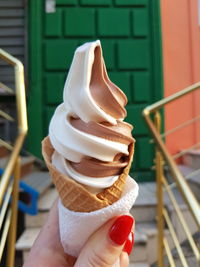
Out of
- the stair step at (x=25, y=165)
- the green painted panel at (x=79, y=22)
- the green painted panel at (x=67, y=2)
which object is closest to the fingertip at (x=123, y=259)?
the stair step at (x=25, y=165)

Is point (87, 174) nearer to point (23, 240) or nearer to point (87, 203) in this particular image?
point (87, 203)

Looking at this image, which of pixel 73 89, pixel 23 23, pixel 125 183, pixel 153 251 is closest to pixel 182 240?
pixel 153 251

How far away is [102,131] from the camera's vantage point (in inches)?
28.8

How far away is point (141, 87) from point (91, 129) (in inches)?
85.4

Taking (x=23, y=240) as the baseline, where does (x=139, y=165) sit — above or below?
above

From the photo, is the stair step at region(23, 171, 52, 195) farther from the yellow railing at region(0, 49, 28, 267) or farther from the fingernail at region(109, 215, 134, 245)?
the fingernail at region(109, 215, 134, 245)

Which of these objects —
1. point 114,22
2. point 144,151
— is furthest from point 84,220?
point 114,22

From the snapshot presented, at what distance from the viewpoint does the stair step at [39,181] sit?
6.32 feet

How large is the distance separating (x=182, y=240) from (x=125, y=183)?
1208 mm

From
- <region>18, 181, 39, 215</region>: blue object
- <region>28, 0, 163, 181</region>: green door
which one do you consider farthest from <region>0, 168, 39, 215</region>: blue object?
<region>28, 0, 163, 181</region>: green door

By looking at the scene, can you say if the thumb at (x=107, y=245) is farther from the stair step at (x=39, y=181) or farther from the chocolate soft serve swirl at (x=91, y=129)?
the stair step at (x=39, y=181)

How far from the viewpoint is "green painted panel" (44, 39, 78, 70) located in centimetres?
276

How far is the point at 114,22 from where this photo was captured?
2834mm

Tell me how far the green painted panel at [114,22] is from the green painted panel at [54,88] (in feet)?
1.98
